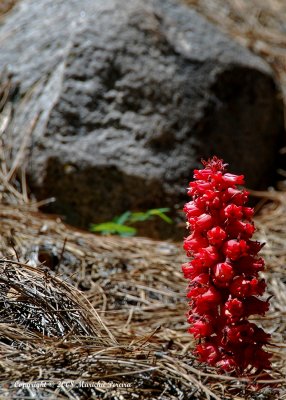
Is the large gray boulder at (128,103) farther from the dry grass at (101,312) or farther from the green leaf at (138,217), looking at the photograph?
the dry grass at (101,312)

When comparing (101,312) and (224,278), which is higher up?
(224,278)

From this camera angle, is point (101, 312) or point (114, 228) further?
point (114, 228)

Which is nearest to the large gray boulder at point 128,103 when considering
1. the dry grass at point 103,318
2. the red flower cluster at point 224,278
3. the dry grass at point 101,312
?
the dry grass at point 101,312

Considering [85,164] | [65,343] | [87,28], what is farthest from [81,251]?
[87,28]

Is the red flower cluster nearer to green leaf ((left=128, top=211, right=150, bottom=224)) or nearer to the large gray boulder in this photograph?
green leaf ((left=128, top=211, right=150, bottom=224))

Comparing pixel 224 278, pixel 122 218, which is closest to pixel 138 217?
pixel 122 218

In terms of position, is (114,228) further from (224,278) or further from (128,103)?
(224,278)
